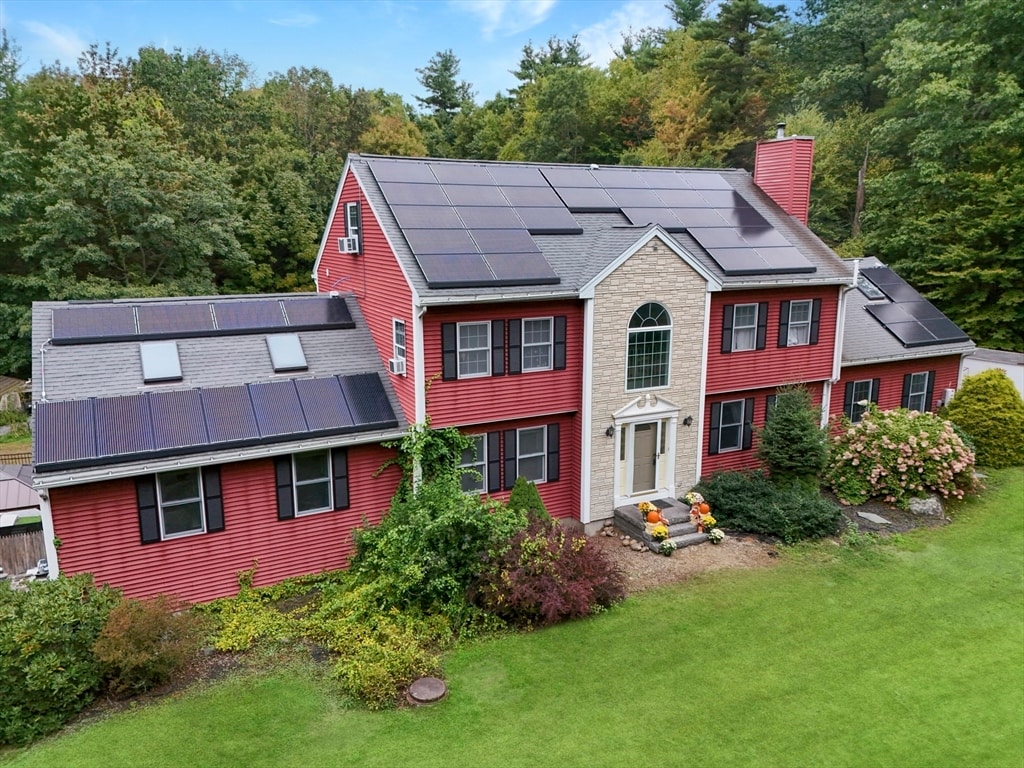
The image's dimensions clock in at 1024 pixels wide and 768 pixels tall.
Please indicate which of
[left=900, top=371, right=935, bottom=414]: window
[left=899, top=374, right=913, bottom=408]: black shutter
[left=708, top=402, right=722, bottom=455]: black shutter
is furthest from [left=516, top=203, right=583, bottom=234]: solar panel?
[left=900, top=371, right=935, bottom=414]: window

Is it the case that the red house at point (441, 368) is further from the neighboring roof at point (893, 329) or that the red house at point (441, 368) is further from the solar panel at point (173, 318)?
the neighboring roof at point (893, 329)

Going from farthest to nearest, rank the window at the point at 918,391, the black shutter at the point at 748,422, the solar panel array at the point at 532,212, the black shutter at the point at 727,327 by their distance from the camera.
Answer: the window at the point at 918,391 < the black shutter at the point at 748,422 < the black shutter at the point at 727,327 < the solar panel array at the point at 532,212

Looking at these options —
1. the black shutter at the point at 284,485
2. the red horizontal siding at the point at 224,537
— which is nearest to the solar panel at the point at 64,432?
the red horizontal siding at the point at 224,537

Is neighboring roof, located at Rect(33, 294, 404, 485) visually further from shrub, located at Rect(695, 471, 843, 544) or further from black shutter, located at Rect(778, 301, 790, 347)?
black shutter, located at Rect(778, 301, 790, 347)

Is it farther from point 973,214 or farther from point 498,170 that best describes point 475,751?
point 973,214

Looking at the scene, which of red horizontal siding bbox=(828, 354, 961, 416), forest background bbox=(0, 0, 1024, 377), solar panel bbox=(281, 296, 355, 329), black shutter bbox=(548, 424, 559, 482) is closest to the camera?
black shutter bbox=(548, 424, 559, 482)

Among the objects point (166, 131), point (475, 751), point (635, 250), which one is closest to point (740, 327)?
point (635, 250)
